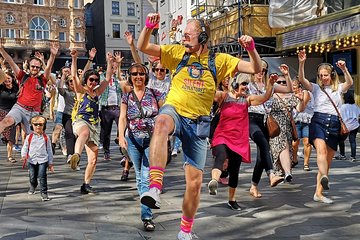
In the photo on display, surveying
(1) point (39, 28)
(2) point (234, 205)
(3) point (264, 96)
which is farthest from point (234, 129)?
(1) point (39, 28)

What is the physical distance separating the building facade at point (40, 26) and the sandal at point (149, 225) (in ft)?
178

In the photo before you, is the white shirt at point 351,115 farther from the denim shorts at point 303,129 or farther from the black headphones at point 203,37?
the black headphones at point 203,37

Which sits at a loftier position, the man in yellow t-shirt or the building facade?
the building facade

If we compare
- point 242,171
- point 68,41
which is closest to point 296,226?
point 242,171

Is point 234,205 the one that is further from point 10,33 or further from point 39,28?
point 39,28

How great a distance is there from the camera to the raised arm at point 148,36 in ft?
14.2

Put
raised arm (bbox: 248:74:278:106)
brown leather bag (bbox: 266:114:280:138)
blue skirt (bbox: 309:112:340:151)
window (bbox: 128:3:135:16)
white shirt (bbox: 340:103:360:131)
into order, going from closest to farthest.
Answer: raised arm (bbox: 248:74:278:106), blue skirt (bbox: 309:112:340:151), brown leather bag (bbox: 266:114:280:138), white shirt (bbox: 340:103:360:131), window (bbox: 128:3:135:16)

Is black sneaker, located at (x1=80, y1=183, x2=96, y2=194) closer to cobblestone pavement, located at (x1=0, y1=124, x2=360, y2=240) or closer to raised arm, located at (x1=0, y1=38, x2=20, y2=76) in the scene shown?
cobblestone pavement, located at (x1=0, y1=124, x2=360, y2=240)

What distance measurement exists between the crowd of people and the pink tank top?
13mm

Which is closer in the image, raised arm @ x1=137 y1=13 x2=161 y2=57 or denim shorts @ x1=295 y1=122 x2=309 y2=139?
raised arm @ x1=137 y1=13 x2=161 y2=57

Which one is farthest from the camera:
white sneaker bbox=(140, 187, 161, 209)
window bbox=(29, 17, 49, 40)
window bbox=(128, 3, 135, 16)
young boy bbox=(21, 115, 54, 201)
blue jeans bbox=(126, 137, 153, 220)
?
window bbox=(128, 3, 135, 16)

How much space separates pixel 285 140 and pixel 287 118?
15.1 inches

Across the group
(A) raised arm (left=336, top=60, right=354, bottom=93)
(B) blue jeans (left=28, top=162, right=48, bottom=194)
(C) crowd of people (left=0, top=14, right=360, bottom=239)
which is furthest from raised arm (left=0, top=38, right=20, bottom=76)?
(A) raised arm (left=336, top=60, right=354, bottom=93)

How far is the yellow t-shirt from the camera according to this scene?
4.39m
